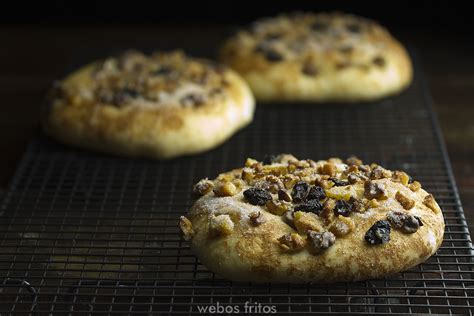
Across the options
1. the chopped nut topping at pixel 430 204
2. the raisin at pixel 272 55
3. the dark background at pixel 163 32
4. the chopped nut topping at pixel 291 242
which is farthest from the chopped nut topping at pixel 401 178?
the dark background at pixel 163 32

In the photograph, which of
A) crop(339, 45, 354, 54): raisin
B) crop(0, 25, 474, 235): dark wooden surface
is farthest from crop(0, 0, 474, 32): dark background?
crop(339, 45, 354, 54): raisin

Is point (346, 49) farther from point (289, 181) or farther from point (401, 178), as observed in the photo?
point (289, 181)

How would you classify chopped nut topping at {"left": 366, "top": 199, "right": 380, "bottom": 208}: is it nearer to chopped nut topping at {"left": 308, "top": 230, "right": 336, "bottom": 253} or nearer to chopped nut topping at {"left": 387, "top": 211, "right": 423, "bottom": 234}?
chopped nut topping at {"left": 387, "top": 211, "right": 423, "bottom": 234}

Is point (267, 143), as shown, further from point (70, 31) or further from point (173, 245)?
point (70, 31)

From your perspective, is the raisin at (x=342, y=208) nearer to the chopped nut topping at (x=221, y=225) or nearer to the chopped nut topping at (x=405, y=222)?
the chopped nut topping at (x=405, y=222)

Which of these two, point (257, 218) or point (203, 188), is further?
point (203, 188)

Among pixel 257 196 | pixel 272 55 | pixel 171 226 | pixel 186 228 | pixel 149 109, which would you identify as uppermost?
pixel 257 196

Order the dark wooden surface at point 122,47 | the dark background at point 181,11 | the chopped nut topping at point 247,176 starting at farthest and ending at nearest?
the dark background at point 181,11, the dark wooden surface at point 122,47, the chopped nut topping at point 247,176

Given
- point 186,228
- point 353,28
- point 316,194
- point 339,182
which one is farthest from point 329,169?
point 353,28
